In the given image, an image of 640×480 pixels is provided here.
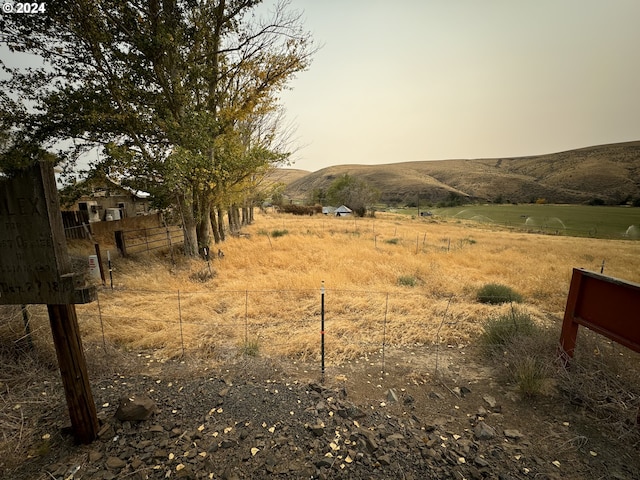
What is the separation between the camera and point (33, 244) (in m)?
2.54

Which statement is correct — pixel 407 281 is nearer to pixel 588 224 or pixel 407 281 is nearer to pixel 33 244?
pixel 33 244

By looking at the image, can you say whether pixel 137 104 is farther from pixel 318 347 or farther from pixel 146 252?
pixel 318 347

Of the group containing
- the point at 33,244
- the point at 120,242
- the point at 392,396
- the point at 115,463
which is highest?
the point at 33,244

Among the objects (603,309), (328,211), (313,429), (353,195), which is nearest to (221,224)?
(313,429)

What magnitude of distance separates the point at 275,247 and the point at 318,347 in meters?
10.2

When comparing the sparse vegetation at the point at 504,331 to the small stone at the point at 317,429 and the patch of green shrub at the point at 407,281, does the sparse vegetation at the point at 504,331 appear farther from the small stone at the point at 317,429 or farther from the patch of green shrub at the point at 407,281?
the small stone at the point at 317,429

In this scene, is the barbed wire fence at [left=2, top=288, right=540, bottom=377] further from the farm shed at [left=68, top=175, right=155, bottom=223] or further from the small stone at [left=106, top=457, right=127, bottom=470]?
the farm shed at [left=68, top=175, right=155, bottom=223]

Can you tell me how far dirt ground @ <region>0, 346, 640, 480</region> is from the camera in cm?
262

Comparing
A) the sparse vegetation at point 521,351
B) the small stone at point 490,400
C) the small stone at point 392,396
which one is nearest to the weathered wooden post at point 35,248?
the small stone at point 392,396

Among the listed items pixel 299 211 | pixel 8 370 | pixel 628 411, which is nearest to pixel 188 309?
pixel 8 370

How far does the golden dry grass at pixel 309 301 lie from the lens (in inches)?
215

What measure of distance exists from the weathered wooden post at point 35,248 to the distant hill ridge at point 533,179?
1645 inches

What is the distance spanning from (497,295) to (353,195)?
1769 inches

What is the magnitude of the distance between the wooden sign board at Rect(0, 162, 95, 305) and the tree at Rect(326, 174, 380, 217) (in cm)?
4796
